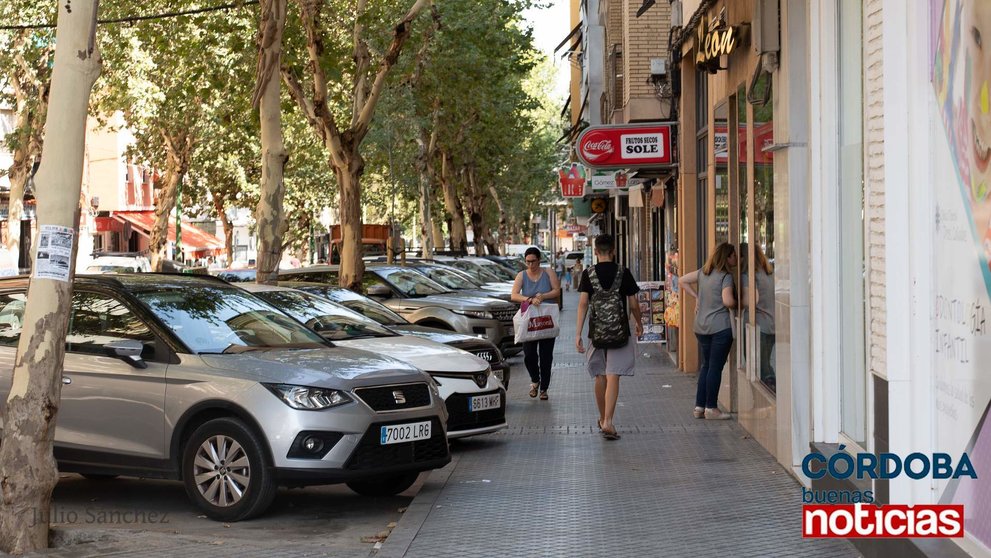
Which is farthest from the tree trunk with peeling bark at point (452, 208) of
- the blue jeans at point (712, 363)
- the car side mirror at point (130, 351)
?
the car side mirror at point (130, 351)

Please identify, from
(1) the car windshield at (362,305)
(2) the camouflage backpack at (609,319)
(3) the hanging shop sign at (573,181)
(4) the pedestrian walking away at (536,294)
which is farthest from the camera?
(3) the hanging shop sign at (573,181)

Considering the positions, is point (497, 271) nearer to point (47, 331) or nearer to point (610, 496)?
point (610, 496)

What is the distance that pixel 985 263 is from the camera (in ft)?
16.6

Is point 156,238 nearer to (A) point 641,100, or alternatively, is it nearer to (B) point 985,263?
(A) point 641,100

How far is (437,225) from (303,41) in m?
40.6

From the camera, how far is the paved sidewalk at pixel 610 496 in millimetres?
7766

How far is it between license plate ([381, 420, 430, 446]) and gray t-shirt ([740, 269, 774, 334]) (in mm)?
3432

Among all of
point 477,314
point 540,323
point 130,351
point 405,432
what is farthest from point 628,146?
point 130,351

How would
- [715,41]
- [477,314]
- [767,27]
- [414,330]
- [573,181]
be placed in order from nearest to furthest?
[767,27] < [715,41] < [414,330] < [477,314] < [573,181]

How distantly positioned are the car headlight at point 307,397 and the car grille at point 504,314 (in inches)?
431

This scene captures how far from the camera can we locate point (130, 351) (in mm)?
8844

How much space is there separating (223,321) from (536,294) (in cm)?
653

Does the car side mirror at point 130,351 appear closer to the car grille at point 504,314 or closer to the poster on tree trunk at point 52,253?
the poster on tree trunk at point 52,253

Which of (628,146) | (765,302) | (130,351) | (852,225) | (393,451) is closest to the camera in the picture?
(852,225)
